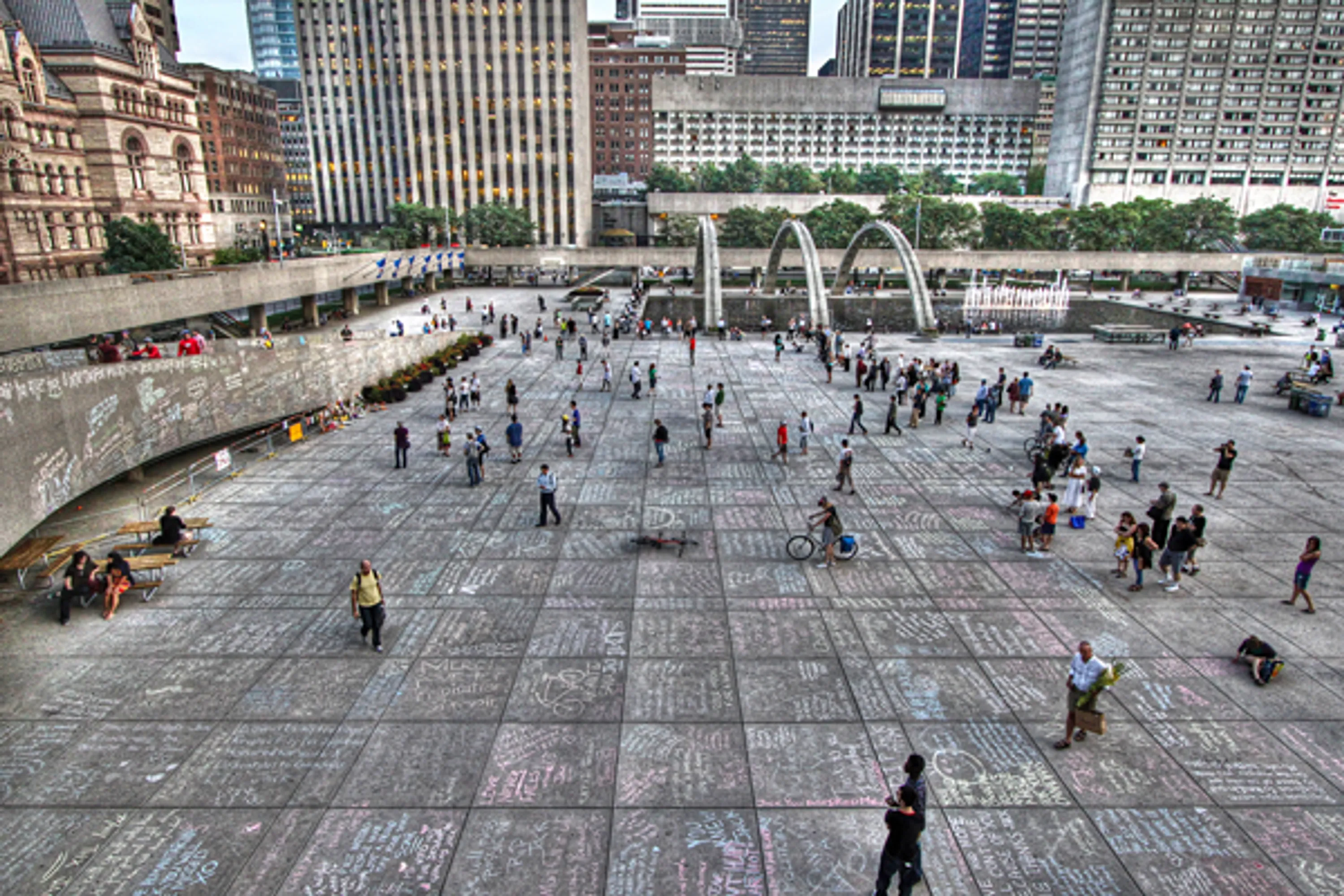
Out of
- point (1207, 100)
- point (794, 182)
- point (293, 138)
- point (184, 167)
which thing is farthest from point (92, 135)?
point (1207, 100)

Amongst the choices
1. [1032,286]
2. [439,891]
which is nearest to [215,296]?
[439,891]

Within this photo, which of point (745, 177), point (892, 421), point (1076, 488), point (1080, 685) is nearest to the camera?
point (1080, 685)

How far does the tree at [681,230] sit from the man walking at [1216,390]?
278ft

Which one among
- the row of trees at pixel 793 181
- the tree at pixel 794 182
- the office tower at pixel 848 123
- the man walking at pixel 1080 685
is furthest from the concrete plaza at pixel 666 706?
the office tower at pixel 848 123

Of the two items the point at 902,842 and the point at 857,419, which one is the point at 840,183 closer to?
the point at 857,419

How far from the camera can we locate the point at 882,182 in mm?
146250

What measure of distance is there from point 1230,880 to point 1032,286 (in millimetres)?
88152

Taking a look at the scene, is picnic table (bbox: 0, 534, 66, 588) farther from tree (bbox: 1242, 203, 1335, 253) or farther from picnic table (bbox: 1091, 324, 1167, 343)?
tree (bbox: 1242, 203, 1335, 253)

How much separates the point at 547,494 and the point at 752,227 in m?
90.7

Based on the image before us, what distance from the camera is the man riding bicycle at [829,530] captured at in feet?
52.4

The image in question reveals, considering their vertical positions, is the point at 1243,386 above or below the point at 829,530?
above

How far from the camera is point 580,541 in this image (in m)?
17.7

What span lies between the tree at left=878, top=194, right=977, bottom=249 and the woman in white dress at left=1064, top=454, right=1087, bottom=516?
83801 mm

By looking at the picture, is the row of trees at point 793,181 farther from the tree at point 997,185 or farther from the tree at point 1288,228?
the tree at point 1288,228
